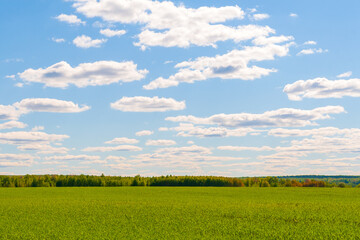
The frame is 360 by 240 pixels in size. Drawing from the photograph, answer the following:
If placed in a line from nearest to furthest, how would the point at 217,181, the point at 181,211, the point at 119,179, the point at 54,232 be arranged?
the point at 54,232, the point at 181,211, the point at 217,181, the point at 119,179

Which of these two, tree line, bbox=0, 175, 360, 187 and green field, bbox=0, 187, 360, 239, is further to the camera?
tree line, bbox=0, 175, 360, 187

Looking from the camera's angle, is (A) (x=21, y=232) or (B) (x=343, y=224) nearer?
(A) (x=21, y=232)

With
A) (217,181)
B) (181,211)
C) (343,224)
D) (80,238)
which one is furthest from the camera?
(217,181)

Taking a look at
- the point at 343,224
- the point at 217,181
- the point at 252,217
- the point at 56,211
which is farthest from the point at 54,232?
the point at 217,181

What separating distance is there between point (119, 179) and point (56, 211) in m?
70.4

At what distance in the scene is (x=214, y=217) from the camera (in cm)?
2145

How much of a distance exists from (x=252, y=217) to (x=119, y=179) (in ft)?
249

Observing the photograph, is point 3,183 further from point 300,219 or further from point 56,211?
point 300,219

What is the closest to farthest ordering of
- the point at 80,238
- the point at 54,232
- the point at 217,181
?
the point at 80,238, the point at 54,232, the point at 217,181

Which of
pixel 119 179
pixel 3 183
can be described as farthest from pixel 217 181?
pixel 3 183

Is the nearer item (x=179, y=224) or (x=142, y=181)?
(x=179, y=224)

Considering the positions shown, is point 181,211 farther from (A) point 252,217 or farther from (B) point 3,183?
(B) point 3,183

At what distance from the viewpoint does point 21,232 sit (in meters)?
17.3

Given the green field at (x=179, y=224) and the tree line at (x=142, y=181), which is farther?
the tree line at (x=142, y=181)
